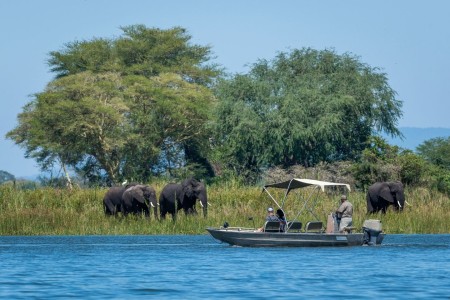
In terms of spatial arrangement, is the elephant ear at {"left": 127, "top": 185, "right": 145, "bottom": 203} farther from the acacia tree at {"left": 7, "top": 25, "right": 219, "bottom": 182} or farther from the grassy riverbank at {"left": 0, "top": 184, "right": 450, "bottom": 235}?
the acacia tree at {"left": 7, "top": 25, "right": 219, "bottom": 182}

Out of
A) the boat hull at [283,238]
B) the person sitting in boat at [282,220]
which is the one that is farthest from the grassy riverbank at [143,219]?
the person sitting in boat at [282,220]

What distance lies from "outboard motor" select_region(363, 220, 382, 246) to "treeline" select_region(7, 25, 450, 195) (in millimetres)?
23827

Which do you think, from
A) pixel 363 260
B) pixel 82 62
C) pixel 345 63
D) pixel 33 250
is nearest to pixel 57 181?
pixel 82 62

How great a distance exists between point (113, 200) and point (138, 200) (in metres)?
1.22

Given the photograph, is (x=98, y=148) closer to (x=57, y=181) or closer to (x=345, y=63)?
(x=57, y=181)

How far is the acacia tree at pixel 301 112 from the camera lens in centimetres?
8244

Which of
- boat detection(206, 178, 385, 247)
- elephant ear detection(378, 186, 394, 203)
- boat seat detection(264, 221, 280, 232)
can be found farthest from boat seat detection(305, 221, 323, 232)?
elephant ear detection(378, 186, 394, 203)

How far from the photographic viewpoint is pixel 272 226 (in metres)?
47.0

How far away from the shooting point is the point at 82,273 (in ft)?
127

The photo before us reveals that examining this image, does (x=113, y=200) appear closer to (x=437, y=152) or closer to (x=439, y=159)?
(x=439, y=159)

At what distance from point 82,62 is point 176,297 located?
252 feet

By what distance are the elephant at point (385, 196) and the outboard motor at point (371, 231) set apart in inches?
524

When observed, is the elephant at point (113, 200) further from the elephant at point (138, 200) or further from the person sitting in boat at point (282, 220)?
the person sitting in boat at point (282, 220)

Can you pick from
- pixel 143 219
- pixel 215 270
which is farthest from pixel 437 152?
pixel 215 270
